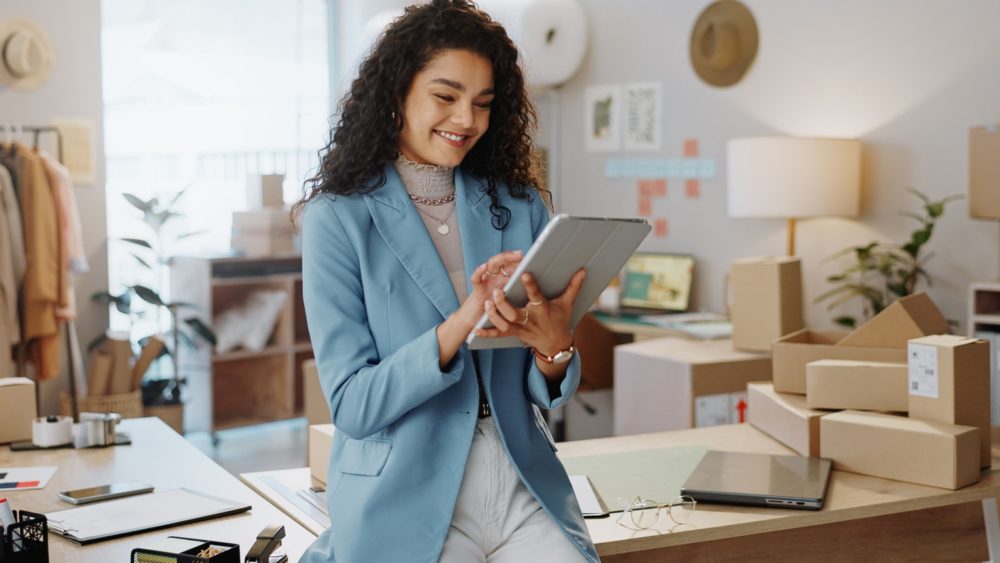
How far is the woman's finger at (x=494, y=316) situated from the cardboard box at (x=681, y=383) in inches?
88.1


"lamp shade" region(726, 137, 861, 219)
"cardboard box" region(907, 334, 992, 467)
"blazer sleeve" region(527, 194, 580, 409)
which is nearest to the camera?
"blazer sleeve" region(527, 194, 580, 409)

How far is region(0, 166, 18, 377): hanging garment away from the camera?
465 centimetres

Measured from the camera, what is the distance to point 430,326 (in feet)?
5.68

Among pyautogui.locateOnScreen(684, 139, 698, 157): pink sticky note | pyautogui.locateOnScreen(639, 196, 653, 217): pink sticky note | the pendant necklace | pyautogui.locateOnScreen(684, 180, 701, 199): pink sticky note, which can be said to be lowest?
the pendant necklace

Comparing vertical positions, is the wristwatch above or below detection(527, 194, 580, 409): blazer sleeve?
above

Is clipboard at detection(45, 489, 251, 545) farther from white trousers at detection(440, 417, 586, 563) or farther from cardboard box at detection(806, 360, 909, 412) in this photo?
cardboard box at detection(806, 360, 909, 412)

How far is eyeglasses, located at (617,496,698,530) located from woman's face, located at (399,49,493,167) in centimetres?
77

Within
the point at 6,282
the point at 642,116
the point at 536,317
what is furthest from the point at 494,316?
the point at 642,116

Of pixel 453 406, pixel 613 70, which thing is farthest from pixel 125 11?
pixel 453 406

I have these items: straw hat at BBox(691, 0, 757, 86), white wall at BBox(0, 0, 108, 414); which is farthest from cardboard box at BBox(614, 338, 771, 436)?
white wall at BBox(0, 0, 108, 414)

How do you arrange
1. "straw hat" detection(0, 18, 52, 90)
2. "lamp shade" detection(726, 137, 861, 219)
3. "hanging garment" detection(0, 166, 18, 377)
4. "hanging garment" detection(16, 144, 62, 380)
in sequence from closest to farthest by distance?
"lamp shade" detection(726, 137, 861, 219), "hanging garment" detection(0, 166, 18, 377), "hanging garment" detection(16, 144, 62, 380), "straw hat" detection(0, 18, 52, 90)

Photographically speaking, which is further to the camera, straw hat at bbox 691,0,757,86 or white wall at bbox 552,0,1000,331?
straw hat at bbox 691,0,757,86

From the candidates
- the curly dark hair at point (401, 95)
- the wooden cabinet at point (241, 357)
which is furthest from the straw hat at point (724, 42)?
the curly dark hair at point (401, 95)

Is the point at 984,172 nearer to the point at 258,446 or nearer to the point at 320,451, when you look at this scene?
the point at 320,451
